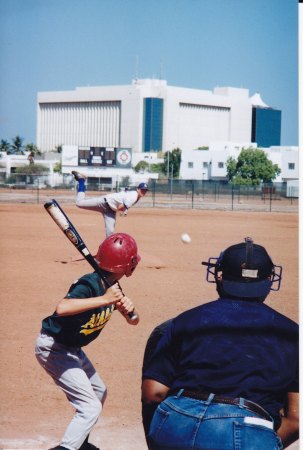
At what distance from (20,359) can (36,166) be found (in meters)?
68.7

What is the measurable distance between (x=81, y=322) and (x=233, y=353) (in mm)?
1714

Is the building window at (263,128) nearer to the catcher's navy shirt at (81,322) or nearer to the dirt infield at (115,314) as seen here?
the dirt infield at (115,314)

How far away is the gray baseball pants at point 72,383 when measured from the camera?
4.14 meters

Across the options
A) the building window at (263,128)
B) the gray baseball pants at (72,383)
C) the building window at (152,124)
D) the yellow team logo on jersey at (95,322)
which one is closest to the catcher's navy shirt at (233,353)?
the yellow team logo on jersey at (95,322)

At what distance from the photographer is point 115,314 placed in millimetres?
9227

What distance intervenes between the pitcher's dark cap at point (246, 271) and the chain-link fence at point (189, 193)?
121 ft

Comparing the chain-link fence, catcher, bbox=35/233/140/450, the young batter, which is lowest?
catcher, bbox=35/233/140/450

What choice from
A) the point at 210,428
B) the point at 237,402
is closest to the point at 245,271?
the point at 237,402

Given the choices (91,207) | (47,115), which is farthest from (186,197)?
(47,115)

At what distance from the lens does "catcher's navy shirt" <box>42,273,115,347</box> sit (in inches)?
157

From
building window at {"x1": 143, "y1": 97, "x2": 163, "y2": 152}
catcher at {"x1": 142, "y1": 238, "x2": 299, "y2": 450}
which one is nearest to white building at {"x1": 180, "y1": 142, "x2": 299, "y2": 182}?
building window at {"x1": 143, "y1": 97, "x2": 163, "y2": 152}

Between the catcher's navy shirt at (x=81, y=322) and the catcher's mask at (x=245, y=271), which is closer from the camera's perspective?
the catcher's mask at (x=245, y=271)

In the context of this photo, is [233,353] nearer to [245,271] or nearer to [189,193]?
[245,271]

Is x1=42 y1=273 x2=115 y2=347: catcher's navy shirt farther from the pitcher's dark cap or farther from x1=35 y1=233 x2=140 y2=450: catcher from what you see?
the pitcher's dark cap
